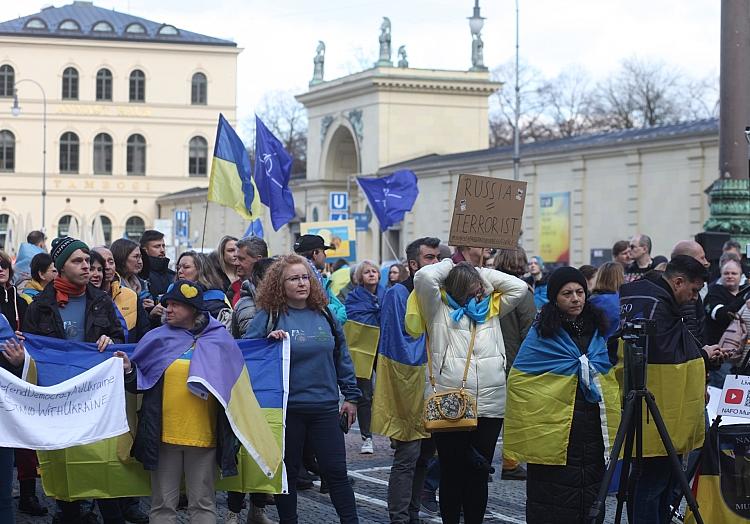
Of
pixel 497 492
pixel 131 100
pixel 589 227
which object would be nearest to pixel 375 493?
pixel 497 492

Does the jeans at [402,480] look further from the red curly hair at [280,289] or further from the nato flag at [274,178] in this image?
the nato flag at [274,178]

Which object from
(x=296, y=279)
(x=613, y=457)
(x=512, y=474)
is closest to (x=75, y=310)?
(x=296, y=279)

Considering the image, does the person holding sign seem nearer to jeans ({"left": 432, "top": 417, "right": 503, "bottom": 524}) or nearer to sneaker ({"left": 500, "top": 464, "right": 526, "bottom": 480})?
sneaker ({"left": 500, "top": 464, "right": 526, "bottom": 480})

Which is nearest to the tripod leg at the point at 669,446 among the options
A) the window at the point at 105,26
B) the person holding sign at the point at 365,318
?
the person holding sign at the point at 365,318

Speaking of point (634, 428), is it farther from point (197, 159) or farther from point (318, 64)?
point (197, 159)

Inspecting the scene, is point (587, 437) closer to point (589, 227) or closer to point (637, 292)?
point (637, 292)

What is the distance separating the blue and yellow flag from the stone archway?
5060 centimetres

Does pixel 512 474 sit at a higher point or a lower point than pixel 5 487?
lower

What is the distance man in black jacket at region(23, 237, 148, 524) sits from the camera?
28.5 feet

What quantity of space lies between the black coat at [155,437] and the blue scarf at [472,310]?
157 centimetres

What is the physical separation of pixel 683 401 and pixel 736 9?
321 inches

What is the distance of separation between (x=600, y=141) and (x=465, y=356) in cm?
3007

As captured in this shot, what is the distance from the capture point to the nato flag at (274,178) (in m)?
16.7

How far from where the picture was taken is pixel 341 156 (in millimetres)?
61188
